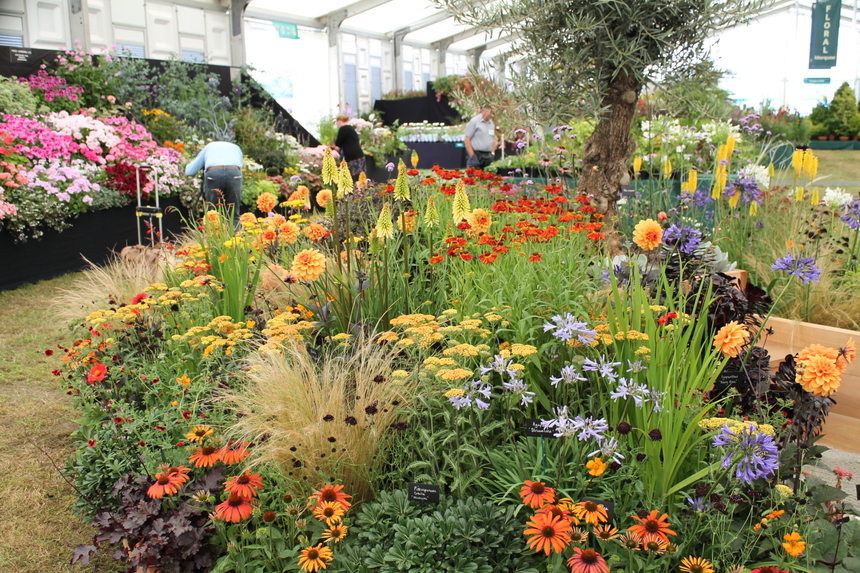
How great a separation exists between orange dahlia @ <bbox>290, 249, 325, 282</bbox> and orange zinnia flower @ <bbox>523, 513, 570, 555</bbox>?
1480 millimetres

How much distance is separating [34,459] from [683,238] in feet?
Result: 9.87

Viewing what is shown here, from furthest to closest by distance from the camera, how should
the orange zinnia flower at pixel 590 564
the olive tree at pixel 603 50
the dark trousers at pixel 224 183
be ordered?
1. the dark trousers at pixel 224 183
2. the olive tree at pixel 603 50
3. the orange zinnia flower at pixel 590 564

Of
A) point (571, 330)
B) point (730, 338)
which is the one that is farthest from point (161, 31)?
point (730, 338)

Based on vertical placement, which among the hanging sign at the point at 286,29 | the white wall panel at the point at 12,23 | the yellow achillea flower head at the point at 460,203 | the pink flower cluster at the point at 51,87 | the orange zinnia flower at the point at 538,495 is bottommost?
the orange zinnia flower at the point at 538,495

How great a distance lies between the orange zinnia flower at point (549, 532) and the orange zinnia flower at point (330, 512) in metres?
0.50

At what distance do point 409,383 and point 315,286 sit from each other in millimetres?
926

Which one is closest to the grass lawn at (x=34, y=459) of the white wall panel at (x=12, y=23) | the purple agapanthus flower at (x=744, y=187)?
the purple agapanthus flower at (x=744, y=187)

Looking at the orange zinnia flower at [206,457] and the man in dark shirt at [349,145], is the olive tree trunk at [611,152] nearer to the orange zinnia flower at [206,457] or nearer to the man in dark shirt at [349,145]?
the orange zinnia flower at [206,457]

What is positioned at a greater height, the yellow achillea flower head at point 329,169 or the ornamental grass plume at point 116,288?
the yellow achillea flower head at point 329,169

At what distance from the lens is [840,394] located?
290 centimetres

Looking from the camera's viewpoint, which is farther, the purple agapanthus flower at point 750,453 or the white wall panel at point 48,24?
the white wall panel at point 48,24

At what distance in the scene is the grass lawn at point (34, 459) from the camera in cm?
216

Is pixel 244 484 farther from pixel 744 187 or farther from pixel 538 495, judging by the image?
pixel 744 187

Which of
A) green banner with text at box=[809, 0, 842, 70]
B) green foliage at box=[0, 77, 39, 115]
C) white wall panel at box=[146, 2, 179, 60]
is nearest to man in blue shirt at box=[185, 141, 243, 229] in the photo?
green foliage at box=[0, 77, 39, 115]
